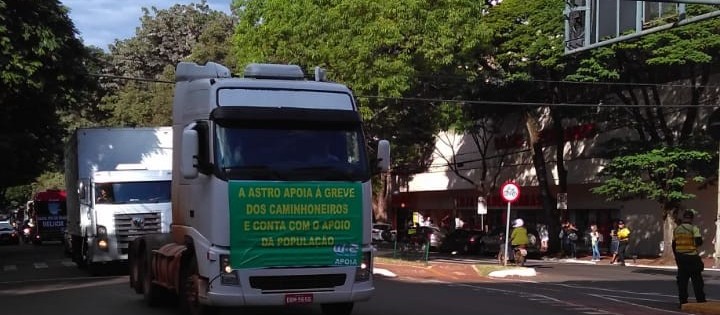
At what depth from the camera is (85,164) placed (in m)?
22.5

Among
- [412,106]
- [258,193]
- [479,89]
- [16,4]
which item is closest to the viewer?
[258,193]

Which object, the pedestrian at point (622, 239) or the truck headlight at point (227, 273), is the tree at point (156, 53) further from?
the truck headlight at point (227, 273)

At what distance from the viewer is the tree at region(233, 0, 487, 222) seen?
86.1ft

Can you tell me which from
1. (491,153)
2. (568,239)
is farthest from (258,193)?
(491,153)

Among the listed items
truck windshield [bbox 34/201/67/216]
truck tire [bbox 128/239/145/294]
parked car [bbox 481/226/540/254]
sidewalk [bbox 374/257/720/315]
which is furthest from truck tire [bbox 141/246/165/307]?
truck windshield [bbox 34/201/67/216]

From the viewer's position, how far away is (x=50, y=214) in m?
47.7

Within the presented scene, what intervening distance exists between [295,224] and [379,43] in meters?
16.6

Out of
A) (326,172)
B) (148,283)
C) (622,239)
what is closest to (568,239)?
(622,239)

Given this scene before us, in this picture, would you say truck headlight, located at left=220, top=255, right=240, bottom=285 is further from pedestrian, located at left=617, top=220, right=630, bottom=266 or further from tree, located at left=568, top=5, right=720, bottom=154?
pedestrian, located at left=617, top=220, right=630, bottom=266

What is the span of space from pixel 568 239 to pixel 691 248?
22734 millimetres

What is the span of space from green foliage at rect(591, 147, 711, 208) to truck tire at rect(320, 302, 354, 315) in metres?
21.1

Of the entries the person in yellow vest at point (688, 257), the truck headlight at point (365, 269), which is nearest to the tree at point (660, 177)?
the person in yellow vest at point (688, 257)

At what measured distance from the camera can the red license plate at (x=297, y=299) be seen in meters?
10.2

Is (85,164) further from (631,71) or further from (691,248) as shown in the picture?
(631,71)
